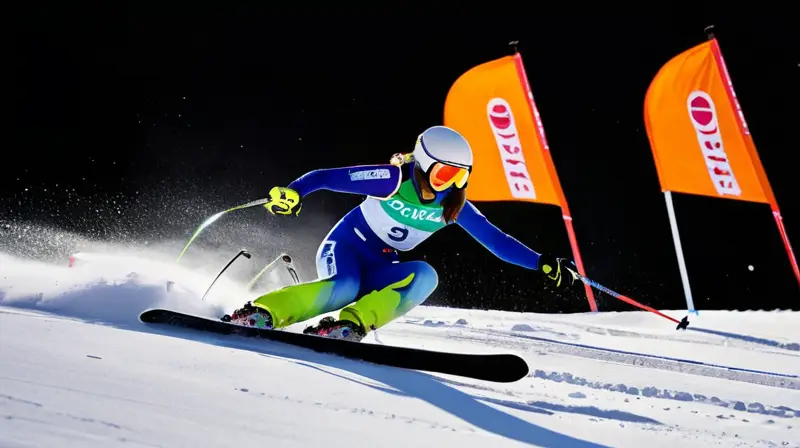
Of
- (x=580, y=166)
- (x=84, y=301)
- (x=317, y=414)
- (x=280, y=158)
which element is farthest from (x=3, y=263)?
(x=580, y=166)

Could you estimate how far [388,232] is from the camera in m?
3.44

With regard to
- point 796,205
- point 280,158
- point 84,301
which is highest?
point 280,158

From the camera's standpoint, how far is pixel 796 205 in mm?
6547

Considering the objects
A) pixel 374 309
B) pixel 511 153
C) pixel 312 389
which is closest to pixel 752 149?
pixel 511 153

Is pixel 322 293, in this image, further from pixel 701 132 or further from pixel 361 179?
pixel 701 132

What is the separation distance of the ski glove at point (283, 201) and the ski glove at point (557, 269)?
1311mm

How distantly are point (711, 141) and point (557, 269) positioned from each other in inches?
135

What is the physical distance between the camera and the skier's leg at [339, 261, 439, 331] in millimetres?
3002

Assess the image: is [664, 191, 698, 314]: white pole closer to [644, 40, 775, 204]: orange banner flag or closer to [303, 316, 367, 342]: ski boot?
[644, 40, 775, 204]: orange banner flag

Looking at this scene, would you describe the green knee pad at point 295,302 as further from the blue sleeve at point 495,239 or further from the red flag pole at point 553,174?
the red flag pole at point 553,174

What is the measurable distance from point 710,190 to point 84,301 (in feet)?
17.1

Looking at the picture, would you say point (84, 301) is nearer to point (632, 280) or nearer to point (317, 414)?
point (317, 414)

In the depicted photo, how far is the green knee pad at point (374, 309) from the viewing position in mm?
2980

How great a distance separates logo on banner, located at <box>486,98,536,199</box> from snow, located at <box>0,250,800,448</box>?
2666mm
